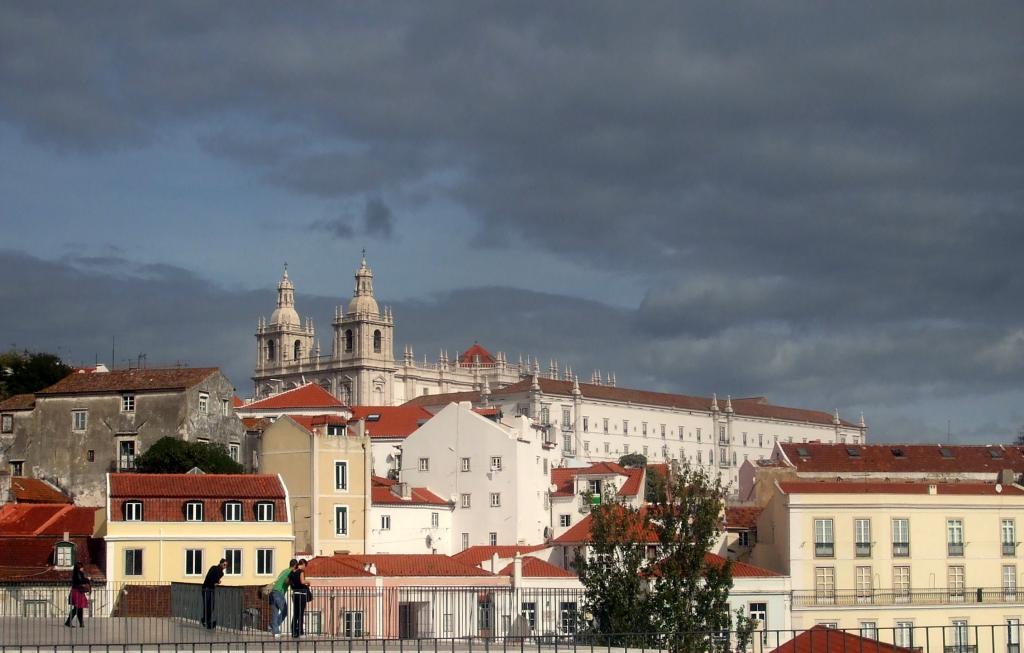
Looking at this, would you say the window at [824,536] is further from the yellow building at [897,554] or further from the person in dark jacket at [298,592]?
the person in dark jacket at [298,592]

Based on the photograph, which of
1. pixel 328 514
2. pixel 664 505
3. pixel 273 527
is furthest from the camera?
pixel 328 514

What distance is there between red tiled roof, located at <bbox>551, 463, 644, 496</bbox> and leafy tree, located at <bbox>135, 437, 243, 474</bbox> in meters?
21.1

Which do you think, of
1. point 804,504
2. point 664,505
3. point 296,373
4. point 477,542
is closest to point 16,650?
point 664,505

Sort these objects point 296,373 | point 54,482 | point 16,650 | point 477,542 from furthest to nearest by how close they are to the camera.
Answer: point 296,373 → point 477,542 → point 54,482 → point 16,650

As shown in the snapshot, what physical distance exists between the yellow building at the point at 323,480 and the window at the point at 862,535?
71.2 feet

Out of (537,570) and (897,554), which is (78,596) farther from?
(897,554)

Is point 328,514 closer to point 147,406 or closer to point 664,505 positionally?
point 147,406

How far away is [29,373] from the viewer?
336ft

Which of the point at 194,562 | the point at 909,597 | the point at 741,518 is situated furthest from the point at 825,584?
the point at 194,562

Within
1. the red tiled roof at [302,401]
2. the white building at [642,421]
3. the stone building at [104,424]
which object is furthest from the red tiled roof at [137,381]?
the white building at [642,421]

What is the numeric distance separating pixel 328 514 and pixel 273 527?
1118 centimetres

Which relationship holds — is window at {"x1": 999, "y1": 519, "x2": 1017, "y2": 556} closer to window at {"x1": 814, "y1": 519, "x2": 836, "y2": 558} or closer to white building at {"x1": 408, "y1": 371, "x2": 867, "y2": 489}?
window at {"x1": 814, "y1": 519, "x2": 836, "y2": 558}

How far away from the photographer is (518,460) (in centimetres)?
8962

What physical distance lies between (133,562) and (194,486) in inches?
160
